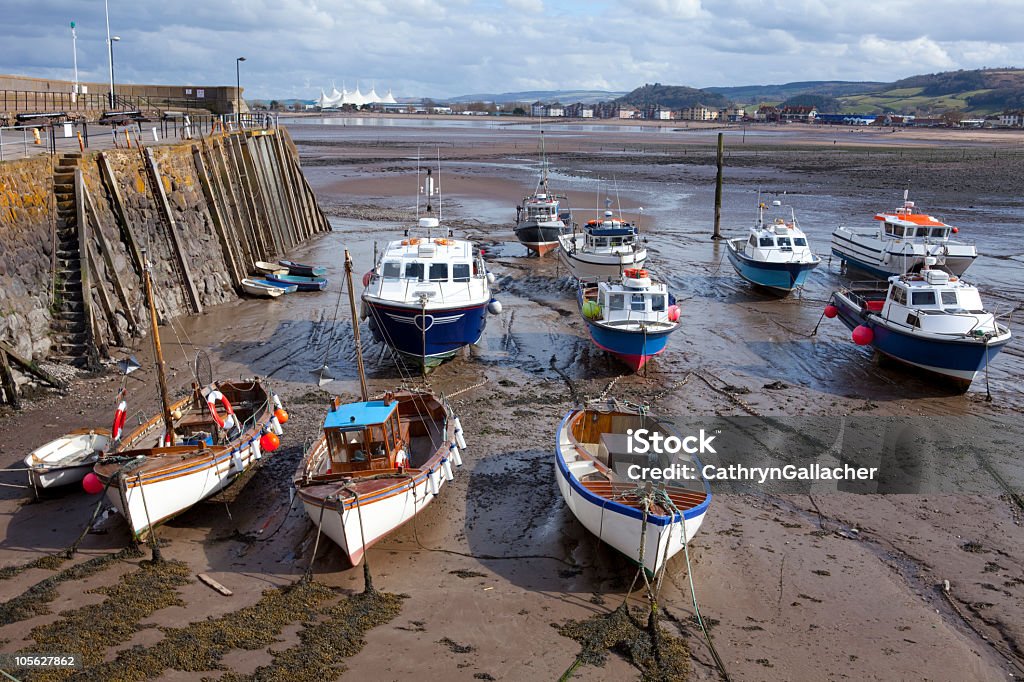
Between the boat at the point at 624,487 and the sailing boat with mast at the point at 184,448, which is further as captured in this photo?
the sailing boat with mast at the point at 184,448

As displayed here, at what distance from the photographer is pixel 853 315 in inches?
882

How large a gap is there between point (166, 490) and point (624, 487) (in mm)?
6905

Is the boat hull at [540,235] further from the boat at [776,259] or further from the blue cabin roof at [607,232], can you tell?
the boat at [776,259]

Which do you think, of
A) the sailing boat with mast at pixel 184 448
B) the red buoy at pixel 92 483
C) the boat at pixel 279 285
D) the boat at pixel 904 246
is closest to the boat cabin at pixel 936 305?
the boat at pixel 904 246

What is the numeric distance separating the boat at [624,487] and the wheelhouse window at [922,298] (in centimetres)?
952

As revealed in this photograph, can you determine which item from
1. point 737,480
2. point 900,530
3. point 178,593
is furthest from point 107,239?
point 900,530

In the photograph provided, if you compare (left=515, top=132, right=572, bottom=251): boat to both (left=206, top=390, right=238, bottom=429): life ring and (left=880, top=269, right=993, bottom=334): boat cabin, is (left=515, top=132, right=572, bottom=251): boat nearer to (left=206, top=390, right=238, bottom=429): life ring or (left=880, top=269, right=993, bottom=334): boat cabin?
(left=880, top=269, right=993, bottom=334): boat cabin

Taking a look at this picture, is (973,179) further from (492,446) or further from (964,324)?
(492,446)

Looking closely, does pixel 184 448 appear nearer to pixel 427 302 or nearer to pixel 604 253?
pixel 427 302

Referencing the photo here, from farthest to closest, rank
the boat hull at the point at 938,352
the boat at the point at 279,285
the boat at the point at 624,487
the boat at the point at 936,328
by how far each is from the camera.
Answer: the boat at the point at 279,285
the boat at the point at 936,328
the boat hull at the point at 938,352
the boat at the point at 624,487

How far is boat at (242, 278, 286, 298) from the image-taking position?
2688 centimetres

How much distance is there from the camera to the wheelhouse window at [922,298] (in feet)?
65.7

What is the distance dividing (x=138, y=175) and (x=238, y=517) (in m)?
14.6

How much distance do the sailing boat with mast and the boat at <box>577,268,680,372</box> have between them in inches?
335
